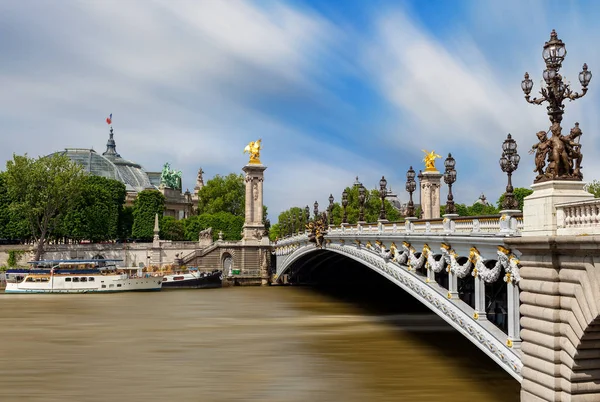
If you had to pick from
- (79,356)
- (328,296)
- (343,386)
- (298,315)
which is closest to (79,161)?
(328,296)

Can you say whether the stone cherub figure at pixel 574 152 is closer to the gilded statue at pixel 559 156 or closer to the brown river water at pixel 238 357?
the gilded statue at pixel 559 156

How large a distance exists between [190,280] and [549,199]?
4989 cm

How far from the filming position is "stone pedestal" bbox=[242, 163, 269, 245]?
71.2 m

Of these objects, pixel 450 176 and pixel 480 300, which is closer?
pixel 480 300

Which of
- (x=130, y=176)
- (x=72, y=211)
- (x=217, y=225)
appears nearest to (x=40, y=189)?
(x=72, y=211)

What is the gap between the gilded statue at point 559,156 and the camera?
13.0 m

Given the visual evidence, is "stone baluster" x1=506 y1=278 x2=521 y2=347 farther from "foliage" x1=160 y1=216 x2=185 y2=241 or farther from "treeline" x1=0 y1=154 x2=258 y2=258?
"foliage" x1=160 y1=216 x2=185 y2=241

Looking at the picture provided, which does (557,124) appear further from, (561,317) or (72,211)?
(72,211)

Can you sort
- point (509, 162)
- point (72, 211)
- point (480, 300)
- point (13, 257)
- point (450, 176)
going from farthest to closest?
point (72, 211), point (13, 257), point (450, 176), point (480, 300), point (509, 162)

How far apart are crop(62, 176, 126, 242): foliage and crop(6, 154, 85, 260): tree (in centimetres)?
179

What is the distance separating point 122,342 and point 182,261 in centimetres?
4176

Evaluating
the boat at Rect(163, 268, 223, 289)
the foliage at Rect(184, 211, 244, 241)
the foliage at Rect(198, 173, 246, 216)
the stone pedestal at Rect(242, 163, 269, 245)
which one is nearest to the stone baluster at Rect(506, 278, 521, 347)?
the boat at Rect(163, 268, 223, 289)

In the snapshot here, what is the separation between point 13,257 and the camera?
228ft

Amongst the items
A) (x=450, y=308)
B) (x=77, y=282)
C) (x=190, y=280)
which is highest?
(x=450, y=308)
